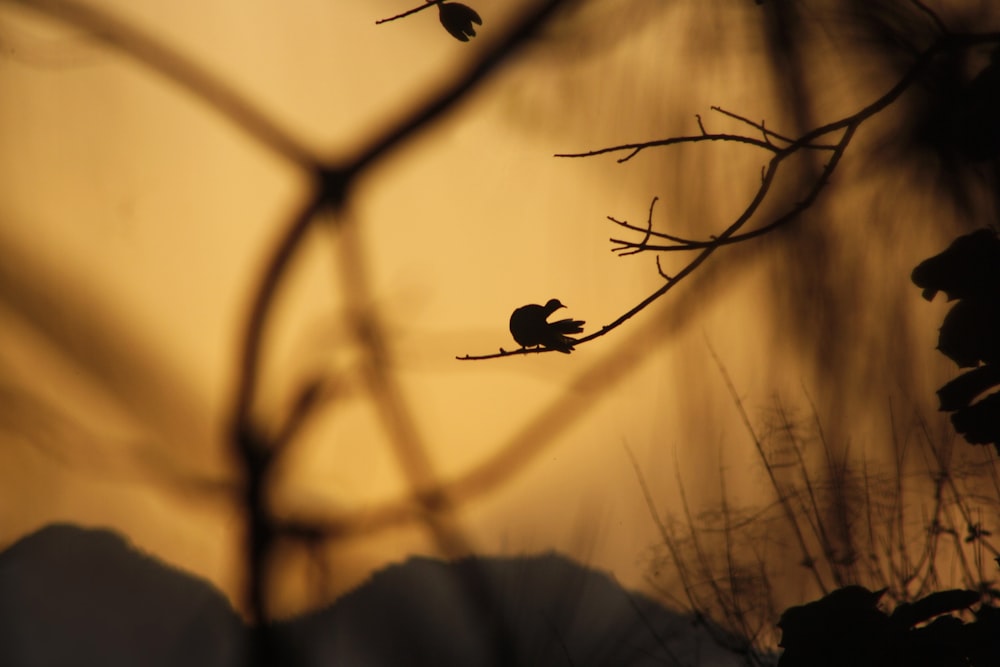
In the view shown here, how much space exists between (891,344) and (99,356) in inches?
51.1

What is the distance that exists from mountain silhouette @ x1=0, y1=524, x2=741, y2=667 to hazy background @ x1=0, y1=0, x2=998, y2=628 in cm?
4

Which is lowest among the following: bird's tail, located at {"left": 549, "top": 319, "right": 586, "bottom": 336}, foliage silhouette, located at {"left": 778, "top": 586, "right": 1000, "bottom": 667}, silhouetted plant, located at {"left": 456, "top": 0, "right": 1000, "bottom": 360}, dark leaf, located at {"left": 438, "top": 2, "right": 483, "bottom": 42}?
foliage silhouette, located at {"left": 778, "top": 586, "right": 1000, "bottom": 667}

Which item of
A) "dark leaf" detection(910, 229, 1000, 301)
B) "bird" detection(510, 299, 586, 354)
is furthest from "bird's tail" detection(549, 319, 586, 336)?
"dark leaf" detection(910, 229, 1000, 301)

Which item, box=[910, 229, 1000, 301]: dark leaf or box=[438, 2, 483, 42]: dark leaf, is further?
box=[438, 2, 483, 42]: dark leaf

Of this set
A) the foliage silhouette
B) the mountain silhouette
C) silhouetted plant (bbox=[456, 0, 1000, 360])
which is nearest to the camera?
the foliage silhouette

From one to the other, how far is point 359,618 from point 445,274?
574 mm

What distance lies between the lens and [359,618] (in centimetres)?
142

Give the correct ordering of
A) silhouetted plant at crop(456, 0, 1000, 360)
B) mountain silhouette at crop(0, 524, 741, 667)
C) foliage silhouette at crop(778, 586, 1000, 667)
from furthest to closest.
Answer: mountain silhouette at crop(0, 524, 741, 667) < silhouetted plant at crop(456, 0, 1000, 360) < foliage silhouette at crop(778, 586, 1000, 667)

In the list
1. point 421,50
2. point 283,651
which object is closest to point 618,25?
point 421,50

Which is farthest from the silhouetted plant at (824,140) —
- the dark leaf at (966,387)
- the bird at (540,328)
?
the dark leaf at (966,387)

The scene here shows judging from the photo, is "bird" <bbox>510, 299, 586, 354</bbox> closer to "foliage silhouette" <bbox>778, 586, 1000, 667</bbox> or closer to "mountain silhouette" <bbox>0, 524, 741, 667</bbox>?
"foliage silhouette" <bbox>778, 586, 1000, 667</bbox>

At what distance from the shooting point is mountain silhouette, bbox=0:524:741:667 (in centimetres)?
138

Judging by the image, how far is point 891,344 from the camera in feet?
4.87

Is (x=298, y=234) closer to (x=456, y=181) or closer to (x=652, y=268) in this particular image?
(x=456, y=181)
